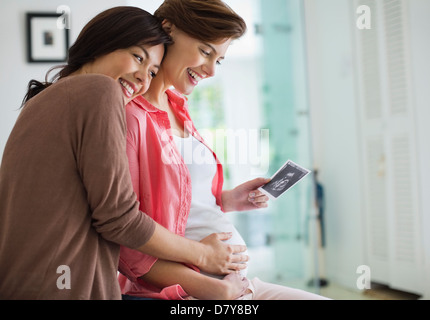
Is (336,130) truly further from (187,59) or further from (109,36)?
(109,36)

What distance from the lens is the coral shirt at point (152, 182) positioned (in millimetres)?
977

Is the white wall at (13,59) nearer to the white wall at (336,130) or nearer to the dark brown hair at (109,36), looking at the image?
the dark brown hair at (109,36)

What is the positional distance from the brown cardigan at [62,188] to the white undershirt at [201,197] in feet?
1.17

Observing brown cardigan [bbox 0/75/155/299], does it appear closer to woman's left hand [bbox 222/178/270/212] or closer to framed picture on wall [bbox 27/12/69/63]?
woman's left hand [bbox 222/178/270/212]

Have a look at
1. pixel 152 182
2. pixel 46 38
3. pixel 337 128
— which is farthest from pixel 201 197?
pixel 337 128

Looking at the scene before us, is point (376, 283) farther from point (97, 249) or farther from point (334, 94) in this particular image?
point (97, 249)

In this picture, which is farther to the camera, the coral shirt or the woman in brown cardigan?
the coral shirt

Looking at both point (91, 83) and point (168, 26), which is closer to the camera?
point (91, 83)

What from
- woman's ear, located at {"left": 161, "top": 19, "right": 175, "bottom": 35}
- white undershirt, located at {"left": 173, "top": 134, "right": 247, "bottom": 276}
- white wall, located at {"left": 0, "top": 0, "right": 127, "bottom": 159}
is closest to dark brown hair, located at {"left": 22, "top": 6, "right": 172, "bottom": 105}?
woman's ear, located at {"left": 161, "top": 19, "right": 175, "bottom": 35}

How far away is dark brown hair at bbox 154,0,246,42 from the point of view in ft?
3.64

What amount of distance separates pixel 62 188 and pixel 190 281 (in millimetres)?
390

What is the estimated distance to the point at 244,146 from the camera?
2.81 metres

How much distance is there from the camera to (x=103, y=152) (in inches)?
29.1

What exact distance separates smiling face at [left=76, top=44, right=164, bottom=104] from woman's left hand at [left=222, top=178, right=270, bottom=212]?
18.0 inches
